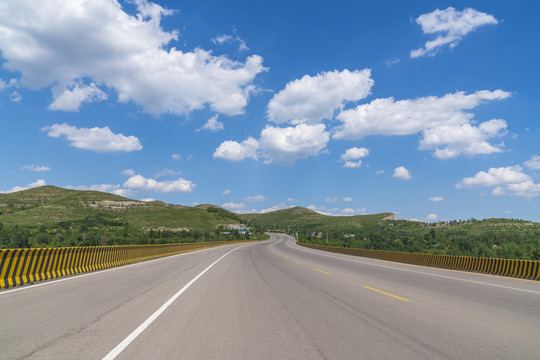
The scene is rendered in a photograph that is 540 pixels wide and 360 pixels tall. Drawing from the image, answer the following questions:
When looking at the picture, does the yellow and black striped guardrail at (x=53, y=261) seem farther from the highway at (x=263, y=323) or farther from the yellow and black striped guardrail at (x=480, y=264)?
the yellow and black striped guardrail at (x=480, y=264)

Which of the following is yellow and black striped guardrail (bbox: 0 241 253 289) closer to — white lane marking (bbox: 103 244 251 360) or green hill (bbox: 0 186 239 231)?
white lane marking (bbox: 103 244 251 360)

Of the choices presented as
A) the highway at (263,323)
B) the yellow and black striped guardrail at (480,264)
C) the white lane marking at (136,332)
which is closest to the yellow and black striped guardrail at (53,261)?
the highway at (263,323)

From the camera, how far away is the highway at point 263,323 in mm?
5176

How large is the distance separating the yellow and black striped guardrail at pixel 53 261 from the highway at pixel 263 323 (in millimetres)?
915

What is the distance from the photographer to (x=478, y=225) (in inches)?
6506

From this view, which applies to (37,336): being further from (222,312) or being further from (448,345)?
(448,345)

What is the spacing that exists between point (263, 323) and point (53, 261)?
11022 mm

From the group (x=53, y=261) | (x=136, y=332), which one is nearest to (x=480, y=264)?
(x=136, y=332)

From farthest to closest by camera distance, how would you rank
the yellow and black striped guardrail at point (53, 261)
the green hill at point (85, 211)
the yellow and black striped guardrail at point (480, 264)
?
the green hill at point (85, 211), the yellow and black striped guardrail at point (480, 264), the yellow and black striped guardrail at point (53, 261)

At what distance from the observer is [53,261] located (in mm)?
14320

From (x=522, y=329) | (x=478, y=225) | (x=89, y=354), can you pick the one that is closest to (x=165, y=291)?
(x=89, y=354)

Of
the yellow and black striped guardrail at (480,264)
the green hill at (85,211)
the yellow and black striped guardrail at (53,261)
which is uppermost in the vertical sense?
the yellow and black striped guardrail at (480,264)

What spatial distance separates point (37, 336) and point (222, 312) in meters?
3.41

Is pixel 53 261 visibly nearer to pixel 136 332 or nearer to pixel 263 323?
pixel 136 332
